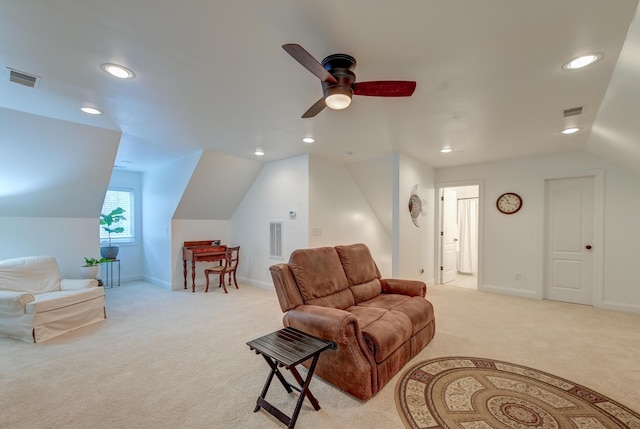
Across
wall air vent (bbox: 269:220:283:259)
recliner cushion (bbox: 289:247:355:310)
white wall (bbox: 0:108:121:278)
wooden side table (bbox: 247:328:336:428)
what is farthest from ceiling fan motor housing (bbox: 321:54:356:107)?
wall air vent (bbox: 269:220:283:259)

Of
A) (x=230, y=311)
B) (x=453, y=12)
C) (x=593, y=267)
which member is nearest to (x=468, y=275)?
(x=593, y=267)

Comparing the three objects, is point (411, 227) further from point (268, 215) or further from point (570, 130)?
point (268, 215)

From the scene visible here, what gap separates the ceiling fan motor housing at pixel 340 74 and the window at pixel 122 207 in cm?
600

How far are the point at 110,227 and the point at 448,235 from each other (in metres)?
7.25

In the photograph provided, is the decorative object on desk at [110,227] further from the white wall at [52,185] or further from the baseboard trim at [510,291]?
the baseboard trim at [510,291]

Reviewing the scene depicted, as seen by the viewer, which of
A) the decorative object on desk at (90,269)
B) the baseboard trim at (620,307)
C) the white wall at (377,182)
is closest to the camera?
the baseboard trim at (620,307)

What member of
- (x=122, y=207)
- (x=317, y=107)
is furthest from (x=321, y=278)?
(x=122, y=207)

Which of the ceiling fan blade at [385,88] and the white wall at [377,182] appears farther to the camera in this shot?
the white wall at [377,182]

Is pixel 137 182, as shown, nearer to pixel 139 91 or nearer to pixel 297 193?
pixel 297 193

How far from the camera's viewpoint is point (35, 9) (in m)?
1.53

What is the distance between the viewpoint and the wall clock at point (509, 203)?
16.6ft

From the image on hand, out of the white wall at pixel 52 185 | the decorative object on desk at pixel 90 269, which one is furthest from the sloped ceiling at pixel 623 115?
the decorative object on desk at pixel 90 269

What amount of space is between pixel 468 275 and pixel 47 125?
27.1ft

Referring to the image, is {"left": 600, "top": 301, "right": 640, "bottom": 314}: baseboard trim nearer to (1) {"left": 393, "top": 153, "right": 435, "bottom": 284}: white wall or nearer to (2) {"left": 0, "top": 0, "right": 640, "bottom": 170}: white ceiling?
(1) {"left": 393, "top": 153, "right": 435, "bottom": 284}: white wall
